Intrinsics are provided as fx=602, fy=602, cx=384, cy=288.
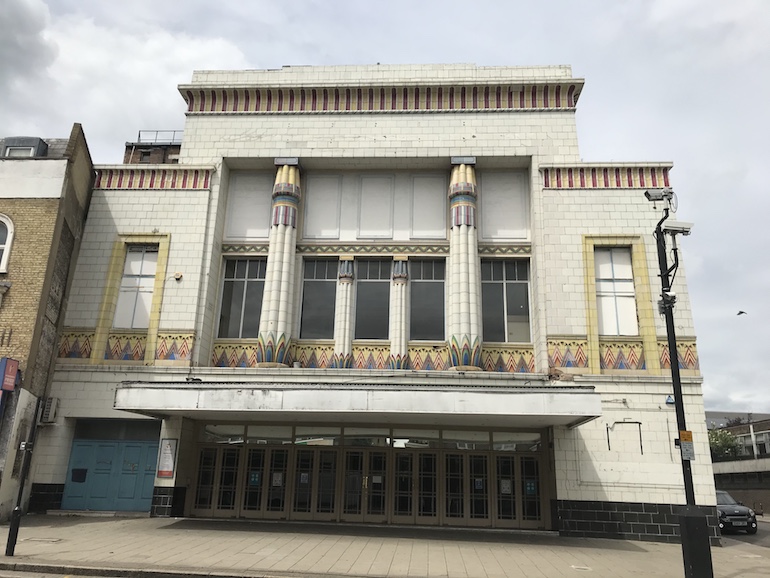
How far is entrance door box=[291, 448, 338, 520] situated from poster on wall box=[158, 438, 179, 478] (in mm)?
3480

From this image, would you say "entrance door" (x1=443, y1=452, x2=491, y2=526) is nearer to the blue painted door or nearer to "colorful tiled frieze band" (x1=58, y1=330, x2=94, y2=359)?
the blue painted door

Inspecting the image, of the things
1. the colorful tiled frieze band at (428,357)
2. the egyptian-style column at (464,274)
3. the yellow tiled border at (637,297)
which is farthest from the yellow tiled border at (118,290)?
the yellow tiled border at (637,297)

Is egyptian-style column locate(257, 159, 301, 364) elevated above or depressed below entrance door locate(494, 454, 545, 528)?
above

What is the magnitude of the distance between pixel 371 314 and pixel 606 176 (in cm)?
862

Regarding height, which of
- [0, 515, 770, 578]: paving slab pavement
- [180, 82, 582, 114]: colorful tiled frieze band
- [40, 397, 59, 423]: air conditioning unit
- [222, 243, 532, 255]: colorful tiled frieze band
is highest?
[180, 82, 582, 114]: colorful tiled frieze band

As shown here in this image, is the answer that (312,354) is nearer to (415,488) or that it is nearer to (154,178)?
(415,488)

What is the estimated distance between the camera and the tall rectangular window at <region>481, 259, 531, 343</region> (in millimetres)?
18797

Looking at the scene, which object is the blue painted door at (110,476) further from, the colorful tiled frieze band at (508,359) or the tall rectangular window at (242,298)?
the colorful tiled frieze band at (508,359)

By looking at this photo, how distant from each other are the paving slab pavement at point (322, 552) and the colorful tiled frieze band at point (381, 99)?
13241 millimetres

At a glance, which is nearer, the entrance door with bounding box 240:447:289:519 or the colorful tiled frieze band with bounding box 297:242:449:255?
the entrance door with bounding box 240:447:289:519

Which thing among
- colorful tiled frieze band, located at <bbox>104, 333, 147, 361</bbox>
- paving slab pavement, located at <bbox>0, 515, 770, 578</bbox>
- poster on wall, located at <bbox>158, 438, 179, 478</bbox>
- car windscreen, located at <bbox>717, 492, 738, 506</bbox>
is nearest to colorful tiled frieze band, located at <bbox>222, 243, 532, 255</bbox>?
colorful tiled frieze band, located at <bbox>104, 333, 147, 361</bbox>

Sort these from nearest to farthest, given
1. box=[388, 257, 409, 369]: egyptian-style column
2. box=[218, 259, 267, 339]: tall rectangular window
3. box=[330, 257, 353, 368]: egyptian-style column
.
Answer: box=[388, 257, 409, 369]: egyptian-style column
box=[330, 257, 353, 368]: egyptian-style column
box=[218, 259, 267, 339]: tall rectangular window

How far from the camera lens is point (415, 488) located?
683 inches

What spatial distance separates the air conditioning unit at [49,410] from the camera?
1767 cm
